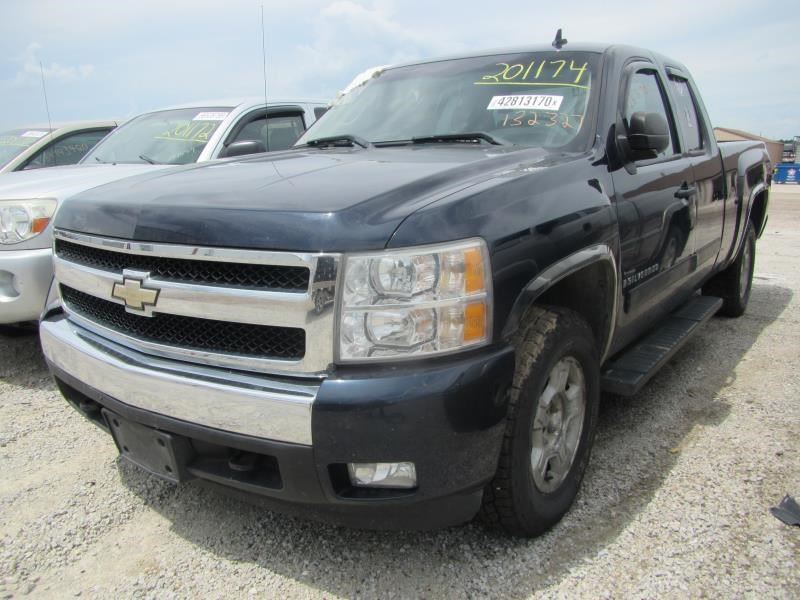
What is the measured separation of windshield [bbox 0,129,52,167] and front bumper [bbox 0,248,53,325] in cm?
335

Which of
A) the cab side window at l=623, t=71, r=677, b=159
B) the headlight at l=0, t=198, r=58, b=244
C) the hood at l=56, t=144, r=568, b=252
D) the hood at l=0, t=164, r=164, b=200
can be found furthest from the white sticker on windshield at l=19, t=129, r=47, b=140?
the cab side window at l=623, t=71, r=677, b=159

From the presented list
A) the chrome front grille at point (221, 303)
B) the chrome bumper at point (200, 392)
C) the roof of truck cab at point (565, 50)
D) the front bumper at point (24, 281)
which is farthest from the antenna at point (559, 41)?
the front bumper at point (24, 281)

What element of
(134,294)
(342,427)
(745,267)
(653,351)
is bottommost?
(745,267)

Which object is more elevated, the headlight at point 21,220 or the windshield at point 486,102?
the windshield at point 486,102

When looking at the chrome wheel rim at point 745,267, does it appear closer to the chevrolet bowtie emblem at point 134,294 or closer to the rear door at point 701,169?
the rear door at point 701,169

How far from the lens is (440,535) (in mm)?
2354

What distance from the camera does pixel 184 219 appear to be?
1.97 m

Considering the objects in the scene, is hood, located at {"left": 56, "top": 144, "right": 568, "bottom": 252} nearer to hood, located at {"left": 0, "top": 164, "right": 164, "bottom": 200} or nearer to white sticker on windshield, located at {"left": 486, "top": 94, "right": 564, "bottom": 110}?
white sticker on windshield, located at {"left": 486, "top": 94, "right": 564, "bottom": 110}

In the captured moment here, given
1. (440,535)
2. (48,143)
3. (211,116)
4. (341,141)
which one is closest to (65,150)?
(48,143)

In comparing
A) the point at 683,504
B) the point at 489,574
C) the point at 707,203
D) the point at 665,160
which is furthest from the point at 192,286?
the point at 707,203

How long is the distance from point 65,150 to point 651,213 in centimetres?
630

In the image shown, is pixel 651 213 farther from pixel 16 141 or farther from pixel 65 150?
pixel 16 141

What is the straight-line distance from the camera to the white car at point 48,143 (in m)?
6.51

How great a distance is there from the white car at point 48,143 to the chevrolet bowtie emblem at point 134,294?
516cm
